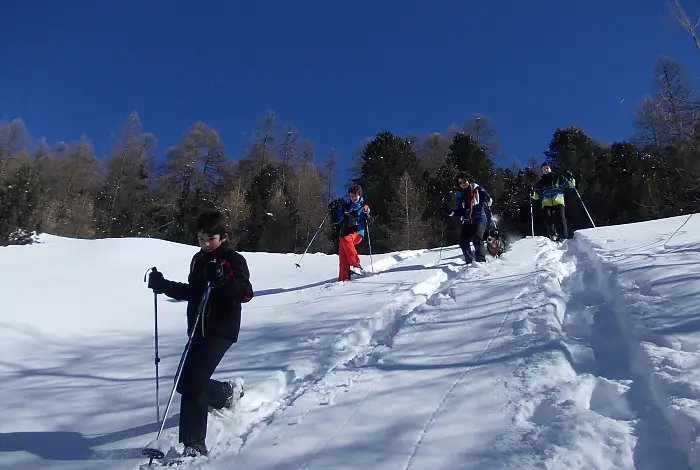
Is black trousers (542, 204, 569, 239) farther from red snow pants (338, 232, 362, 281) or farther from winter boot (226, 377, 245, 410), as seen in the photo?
winter boot (226, 377, 245, 410)

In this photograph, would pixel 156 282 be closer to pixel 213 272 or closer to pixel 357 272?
pixel 213 272

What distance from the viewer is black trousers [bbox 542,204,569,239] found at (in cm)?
1225

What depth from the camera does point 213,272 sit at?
3.39 metres

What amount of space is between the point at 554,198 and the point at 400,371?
9.84 m

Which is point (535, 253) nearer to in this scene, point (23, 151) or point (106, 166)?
point (106, 166)

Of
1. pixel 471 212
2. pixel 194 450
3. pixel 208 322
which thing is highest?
pixel 471 212

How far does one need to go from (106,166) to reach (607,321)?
41.2m

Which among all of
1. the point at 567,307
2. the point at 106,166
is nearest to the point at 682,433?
the point at 567,307

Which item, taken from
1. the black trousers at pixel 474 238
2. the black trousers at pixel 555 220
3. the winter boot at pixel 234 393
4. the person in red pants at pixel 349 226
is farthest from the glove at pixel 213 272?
the black trousers at pixel 555 220

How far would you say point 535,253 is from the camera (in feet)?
32.6

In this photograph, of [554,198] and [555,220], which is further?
[555,220]

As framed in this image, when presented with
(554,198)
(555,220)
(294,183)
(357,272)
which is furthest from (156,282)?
(294,183)

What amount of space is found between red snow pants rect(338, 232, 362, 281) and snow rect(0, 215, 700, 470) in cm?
86

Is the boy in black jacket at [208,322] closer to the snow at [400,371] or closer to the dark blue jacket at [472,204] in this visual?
the snow at [400,371]
